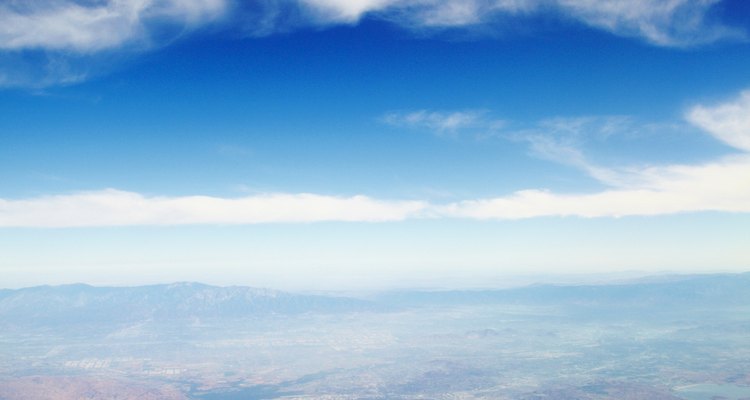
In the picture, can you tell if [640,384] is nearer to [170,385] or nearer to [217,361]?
[170,385]

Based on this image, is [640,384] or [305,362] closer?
[640,384]

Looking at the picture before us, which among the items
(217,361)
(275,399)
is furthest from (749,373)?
(217,361)

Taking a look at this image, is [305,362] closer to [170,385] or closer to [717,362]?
[170,385]

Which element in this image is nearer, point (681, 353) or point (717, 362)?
point (717, 362)

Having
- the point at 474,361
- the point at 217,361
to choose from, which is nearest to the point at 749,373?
the point at 474,361

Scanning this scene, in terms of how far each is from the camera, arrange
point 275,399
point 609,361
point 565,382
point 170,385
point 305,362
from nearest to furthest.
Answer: point 275,399
point 565,382
point 170,385
point 609,361
point 305,362

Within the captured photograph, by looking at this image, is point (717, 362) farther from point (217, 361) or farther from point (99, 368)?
point (99, 368)

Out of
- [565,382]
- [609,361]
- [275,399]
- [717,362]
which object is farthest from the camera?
[609,361]

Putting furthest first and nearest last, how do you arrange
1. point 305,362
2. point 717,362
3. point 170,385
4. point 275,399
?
point 305,362 → point 717,362 → point 170,385 → point 275,399

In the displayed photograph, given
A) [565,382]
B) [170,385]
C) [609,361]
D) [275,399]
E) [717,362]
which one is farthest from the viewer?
Answer: [609,361]
